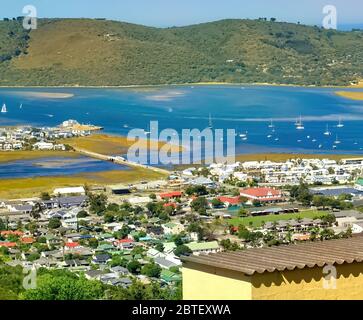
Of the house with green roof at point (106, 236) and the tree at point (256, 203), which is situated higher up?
the house with green roof at point (106, 236)

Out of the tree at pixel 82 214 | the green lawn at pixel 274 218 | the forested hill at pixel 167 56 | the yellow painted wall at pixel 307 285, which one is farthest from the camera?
the forested hill at pixel 167 56

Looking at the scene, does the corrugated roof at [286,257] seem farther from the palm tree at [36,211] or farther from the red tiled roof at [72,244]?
the palm tree at [36,211]

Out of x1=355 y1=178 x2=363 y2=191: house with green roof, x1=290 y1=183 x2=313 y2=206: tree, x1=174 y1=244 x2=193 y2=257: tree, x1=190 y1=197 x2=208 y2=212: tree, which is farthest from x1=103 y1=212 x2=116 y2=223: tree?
x1=355 y1=178 x2=363 y2=191: house with green roof

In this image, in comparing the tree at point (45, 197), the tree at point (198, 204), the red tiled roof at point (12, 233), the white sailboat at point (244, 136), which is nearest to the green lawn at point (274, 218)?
the tree at point (198, 204)

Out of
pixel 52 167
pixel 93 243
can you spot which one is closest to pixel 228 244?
pixel 93 243

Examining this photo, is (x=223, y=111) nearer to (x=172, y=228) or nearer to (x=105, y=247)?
(x=172, y=228)
